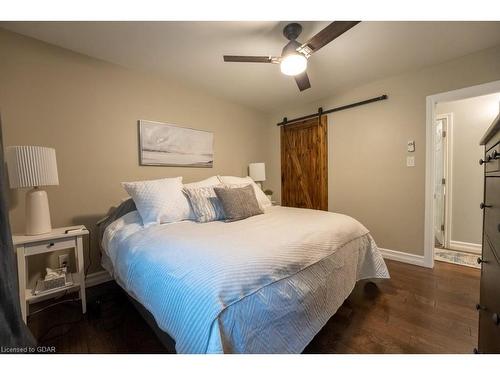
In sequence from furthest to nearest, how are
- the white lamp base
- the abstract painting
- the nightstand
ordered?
the abstract painting
the white lamp base
the nightstand

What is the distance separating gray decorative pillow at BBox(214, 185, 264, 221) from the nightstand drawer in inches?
46.6

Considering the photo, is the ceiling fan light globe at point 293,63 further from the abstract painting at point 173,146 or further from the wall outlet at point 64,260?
the wall outlet at point 64,260

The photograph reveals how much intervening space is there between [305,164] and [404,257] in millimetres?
1778

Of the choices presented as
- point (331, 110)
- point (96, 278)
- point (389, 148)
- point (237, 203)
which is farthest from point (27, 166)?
point (389, 148)

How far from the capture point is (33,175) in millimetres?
1422

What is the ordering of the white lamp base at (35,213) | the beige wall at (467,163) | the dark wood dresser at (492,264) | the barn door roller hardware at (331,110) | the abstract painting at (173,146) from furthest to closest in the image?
the beige wall at (467,163) → the barn door roller hardware at (331,110) → the abstract painting at (173,146) → the white lamp base at (35,213) → the dark wood dresser at (492,264)

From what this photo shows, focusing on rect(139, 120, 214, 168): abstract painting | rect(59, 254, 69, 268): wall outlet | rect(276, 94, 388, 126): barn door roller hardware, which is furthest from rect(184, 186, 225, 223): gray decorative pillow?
rect(276, 94, 388, 126): barn door roller hardware

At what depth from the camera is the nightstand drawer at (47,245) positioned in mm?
1401

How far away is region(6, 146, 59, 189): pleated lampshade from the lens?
1390 mm

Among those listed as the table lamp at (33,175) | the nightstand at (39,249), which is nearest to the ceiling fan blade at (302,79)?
the table lamp at (33,175)

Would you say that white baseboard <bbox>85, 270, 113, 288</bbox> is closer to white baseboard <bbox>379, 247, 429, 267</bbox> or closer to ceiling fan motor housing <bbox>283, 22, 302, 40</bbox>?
ceiling fan motor housing <bbox>283, 22, 302, 40</bbox>

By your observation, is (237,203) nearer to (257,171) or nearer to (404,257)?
(257,171)

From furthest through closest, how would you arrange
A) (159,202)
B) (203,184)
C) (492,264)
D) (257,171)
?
(257,171) → (203,184) → (159,202) → (492,264)

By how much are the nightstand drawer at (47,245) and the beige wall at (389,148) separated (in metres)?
3.02
